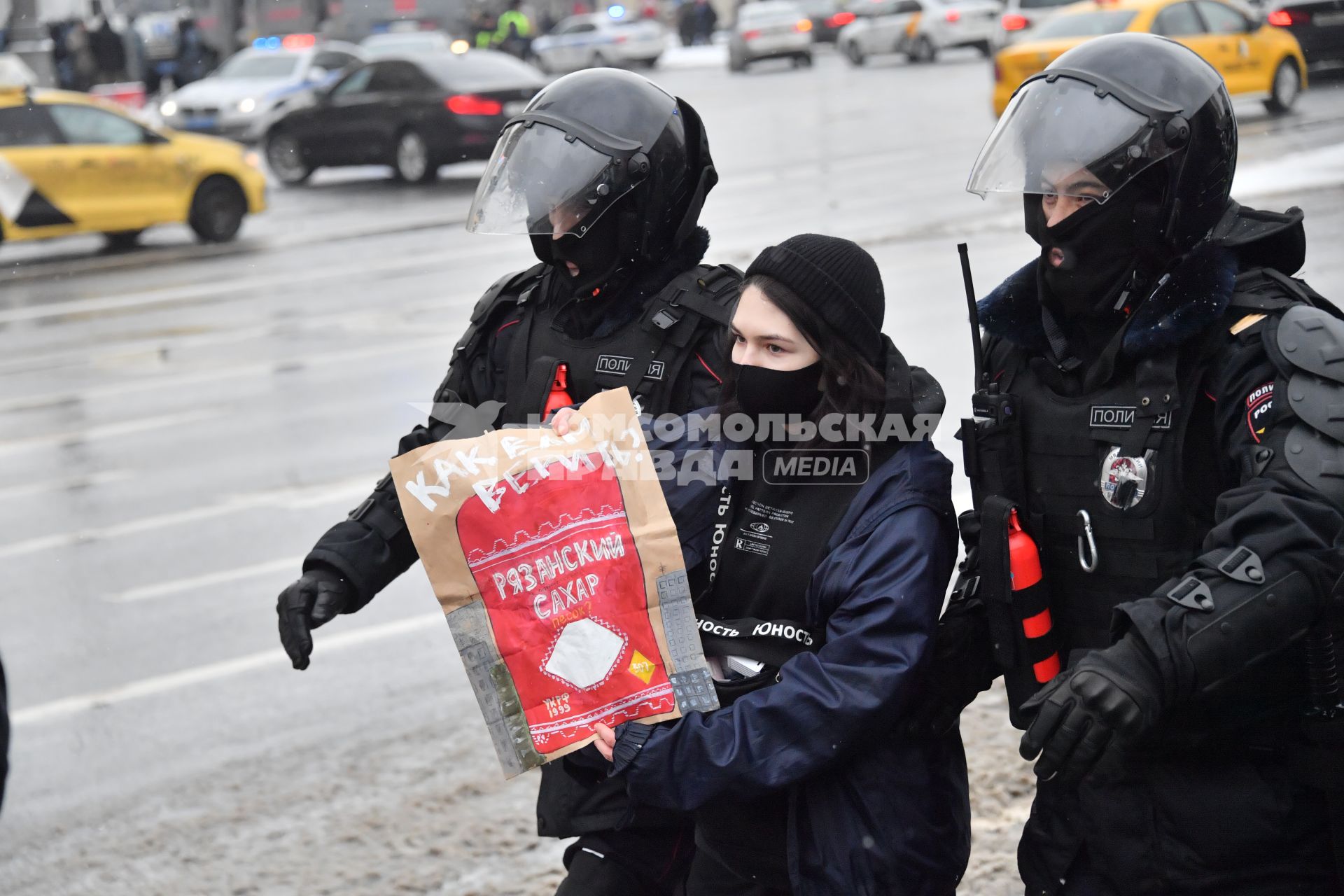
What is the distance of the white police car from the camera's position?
128 ft

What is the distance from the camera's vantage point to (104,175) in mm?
15812

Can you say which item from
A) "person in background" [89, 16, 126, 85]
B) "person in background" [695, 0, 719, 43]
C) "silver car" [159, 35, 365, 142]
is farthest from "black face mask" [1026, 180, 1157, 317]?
"person in background" [695, 0, 719, 43]

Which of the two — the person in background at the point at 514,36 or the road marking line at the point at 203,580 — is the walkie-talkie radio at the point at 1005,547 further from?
the person in background at the point at 514,36

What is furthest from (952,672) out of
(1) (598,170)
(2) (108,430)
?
(2) (108,430)

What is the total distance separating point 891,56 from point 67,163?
1070 inches

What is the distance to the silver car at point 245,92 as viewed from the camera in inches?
1013

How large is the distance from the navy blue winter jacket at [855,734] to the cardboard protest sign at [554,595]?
0.09m

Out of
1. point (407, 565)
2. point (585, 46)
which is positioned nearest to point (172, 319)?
point (407, 565)

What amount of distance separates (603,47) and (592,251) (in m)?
36.9

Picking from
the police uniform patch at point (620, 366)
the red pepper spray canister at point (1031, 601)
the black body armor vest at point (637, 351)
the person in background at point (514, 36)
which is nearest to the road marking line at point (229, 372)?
the black body armor vest at point (637, 351)

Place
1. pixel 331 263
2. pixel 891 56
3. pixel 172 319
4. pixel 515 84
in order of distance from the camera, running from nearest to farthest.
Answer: pixel 172 319 → pixel 331 263 → pixel 515 84 → pixel 891 56

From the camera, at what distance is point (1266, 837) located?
236 centimetres

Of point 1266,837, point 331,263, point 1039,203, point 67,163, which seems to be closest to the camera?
point 1266,837

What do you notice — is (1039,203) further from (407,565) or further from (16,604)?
(16,604)
